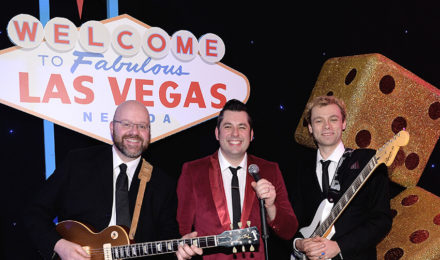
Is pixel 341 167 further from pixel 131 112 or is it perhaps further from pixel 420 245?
pixel 131 112

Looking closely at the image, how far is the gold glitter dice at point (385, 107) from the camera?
3.53 meters

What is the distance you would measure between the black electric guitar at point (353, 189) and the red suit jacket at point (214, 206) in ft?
0.46

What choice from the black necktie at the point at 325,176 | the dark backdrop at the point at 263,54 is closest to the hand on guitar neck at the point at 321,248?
the black necktie at the point at 325,176

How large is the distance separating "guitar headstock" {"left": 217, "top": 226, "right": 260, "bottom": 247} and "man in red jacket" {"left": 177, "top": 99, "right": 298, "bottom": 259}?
0.28 metres

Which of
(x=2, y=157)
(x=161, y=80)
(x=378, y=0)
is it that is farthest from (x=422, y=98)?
(x=2, y=157)

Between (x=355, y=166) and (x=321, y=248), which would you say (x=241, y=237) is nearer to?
(x=321, y=248)

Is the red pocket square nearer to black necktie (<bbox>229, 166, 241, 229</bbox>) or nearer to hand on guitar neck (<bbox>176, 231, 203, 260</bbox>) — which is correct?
black necktie (<bbox>229, 166, 241, 229</bbox>)

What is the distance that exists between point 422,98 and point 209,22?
1944 millimetres

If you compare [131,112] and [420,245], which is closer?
[131,112]

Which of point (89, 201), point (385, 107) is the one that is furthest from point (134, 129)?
point (385, 107)

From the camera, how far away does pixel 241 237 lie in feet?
8.03

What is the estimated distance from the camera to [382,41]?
4293 millimetres

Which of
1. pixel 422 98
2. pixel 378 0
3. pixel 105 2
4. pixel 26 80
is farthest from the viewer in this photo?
pixel 378 0

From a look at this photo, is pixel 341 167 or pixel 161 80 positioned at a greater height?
pixel 161 80
